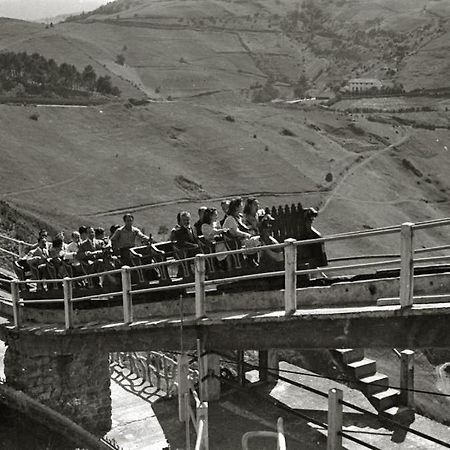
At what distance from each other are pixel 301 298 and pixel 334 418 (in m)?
1.79

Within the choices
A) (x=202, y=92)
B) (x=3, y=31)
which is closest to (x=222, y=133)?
(x=202, y=92)

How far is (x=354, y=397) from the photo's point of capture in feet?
46.4

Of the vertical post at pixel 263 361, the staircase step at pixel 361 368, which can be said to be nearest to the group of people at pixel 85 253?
the vertical post at pixel 263 361

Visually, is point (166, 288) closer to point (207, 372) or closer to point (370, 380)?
point (207, 372)

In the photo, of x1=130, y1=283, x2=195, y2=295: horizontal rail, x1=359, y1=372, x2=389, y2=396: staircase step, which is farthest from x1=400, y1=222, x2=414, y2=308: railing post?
x1=359, y1=372, x2=389, y2=396: staircase step

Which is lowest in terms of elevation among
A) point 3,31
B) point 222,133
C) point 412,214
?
point 412,214

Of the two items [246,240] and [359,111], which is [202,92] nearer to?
[359,111]

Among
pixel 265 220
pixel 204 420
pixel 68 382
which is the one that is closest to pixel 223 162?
pixel 68 382

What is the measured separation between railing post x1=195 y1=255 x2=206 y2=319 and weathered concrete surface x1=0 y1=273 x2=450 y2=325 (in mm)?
362

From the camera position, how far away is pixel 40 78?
73188 millimetres

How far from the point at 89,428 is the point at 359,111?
252ft

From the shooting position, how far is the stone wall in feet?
39.9

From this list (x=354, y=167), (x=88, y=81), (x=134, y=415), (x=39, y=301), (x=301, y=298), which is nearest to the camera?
(x=301, y=298)

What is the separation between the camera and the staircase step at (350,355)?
494 inches
